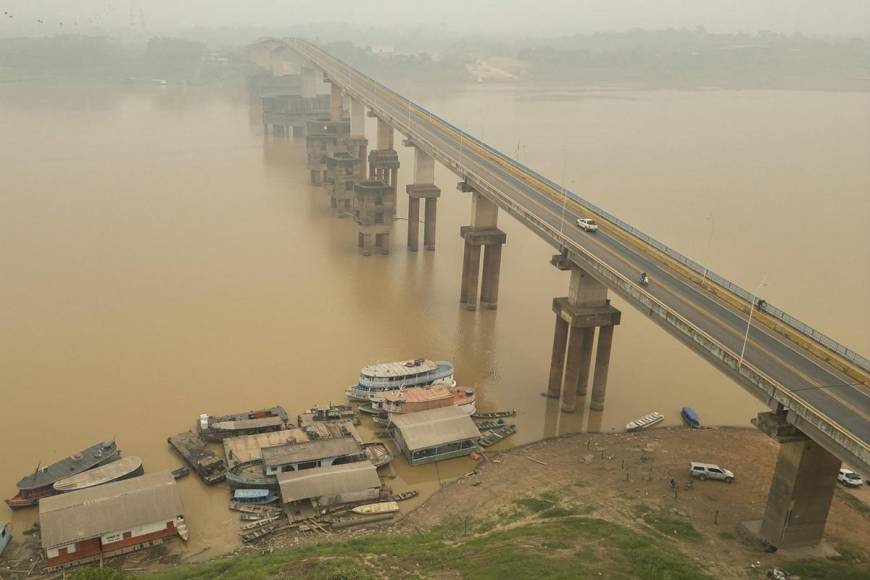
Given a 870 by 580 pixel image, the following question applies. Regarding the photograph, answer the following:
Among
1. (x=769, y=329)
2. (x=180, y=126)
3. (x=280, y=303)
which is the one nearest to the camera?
(x=769, y=329)

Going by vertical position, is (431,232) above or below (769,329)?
below

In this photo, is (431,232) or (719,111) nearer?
(431,232)

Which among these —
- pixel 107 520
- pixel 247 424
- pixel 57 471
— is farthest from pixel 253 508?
pixel 57 471

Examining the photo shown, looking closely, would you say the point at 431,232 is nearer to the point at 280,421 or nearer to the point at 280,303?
the point at 280,303

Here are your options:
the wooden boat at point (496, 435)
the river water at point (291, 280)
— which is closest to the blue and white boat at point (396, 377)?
the river water at point (291, 280)

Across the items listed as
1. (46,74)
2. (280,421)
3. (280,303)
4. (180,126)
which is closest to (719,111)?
(180,126)

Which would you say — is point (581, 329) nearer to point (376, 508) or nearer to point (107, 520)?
point (376, 508)

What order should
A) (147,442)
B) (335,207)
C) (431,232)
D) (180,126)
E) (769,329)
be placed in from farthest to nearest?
1. (180,126)
2. (335,207)
3. (431,232)
4. (147,442)
5. (769,329)
